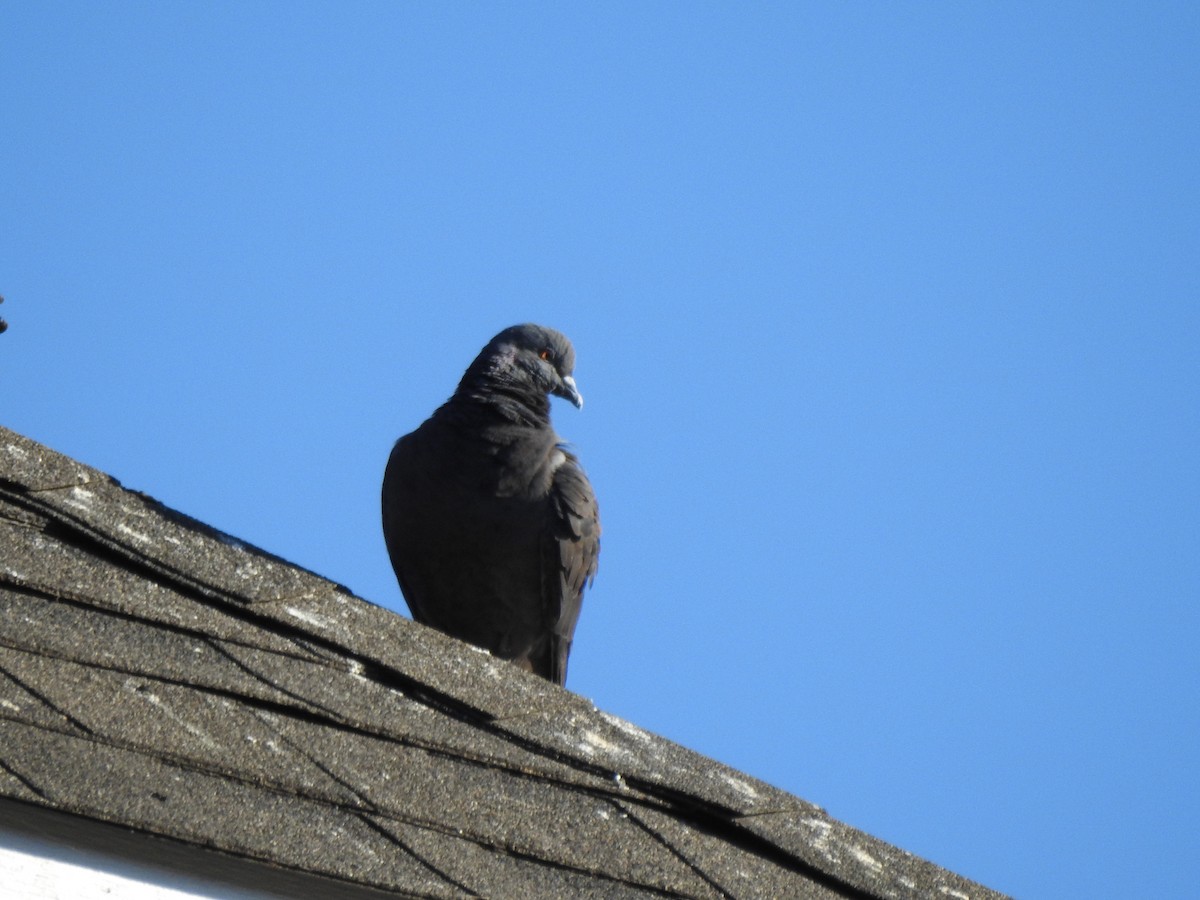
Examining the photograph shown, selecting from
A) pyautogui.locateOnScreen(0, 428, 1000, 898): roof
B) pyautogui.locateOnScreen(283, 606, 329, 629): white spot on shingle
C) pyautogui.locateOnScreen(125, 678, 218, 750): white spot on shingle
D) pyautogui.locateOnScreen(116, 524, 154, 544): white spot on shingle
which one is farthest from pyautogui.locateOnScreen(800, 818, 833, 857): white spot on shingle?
pyautogui.locateOnScreen(116, 524, 154, 544): white spot on shingle

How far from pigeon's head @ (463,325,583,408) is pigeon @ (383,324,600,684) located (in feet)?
0.52

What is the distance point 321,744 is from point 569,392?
4.44 meters

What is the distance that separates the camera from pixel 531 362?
6688 mm

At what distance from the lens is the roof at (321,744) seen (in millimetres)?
2193

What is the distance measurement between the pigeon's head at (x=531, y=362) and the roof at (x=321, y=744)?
2980 millimetres

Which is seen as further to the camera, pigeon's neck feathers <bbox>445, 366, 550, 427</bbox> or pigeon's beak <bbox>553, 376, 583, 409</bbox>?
pigeon's beak <bbox>553, 376, 583, 409</bbox>

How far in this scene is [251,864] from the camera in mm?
2107

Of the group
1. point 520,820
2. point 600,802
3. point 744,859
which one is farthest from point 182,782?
point 744,859

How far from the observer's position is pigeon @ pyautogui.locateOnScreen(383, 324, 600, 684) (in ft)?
18.7

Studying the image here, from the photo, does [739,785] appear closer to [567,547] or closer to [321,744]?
[321,744]

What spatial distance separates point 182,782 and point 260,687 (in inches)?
17.5

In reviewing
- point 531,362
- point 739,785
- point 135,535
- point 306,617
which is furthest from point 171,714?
point 531,362

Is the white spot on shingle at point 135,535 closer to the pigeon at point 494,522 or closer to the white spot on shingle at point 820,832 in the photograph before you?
the white spot on shingle at point 820,832

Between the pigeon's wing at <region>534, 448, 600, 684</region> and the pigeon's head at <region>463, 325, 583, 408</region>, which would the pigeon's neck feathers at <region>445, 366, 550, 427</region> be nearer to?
the pigeon's head at <region>463, 325, 583, 408</region>
